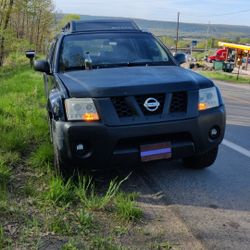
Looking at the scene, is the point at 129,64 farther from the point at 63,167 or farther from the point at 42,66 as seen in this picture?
the point at 63,167

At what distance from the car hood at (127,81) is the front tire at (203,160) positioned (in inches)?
33.8

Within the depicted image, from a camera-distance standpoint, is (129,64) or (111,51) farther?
(111,51)

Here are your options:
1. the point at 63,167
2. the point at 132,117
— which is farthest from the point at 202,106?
the point at 63,167

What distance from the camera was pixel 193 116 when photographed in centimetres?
436

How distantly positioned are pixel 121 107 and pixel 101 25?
9.21ft

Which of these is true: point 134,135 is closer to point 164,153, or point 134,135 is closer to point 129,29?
point 164,153

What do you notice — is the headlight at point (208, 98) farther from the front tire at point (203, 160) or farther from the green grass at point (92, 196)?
the green grass at point (92, 196)

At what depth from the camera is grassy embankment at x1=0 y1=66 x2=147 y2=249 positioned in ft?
11.0

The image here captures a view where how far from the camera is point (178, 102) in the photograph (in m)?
4.38

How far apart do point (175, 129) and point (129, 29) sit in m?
2.54

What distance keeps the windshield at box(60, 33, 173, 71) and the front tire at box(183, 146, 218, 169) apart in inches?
52.7

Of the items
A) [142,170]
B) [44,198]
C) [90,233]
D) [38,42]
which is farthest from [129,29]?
[38,42]

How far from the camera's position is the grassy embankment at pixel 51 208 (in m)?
3.36

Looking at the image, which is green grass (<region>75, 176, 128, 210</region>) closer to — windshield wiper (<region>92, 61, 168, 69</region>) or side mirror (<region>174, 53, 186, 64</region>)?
windshield wiper (<region>92, 61, 168, 69</region>)
